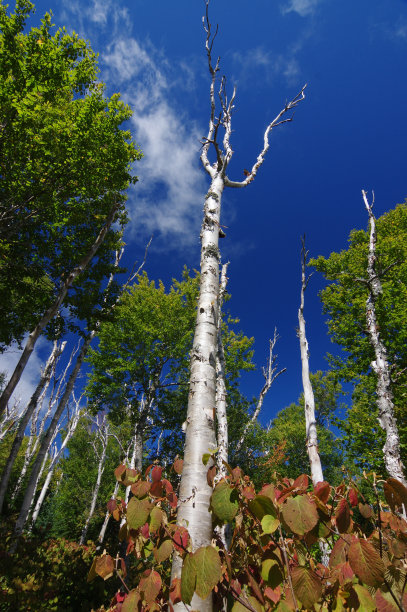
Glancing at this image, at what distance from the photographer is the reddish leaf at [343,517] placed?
3.28 feet

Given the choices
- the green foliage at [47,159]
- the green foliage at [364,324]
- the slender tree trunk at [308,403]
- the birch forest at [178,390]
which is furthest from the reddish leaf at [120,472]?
the green foliage at [364,324]

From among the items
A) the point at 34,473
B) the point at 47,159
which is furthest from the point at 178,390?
the point at 47,159

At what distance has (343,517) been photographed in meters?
1.02

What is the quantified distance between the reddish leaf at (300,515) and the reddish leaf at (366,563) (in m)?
0.12

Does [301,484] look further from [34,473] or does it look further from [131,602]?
[34,473]

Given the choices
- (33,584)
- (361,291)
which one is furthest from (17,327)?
(361,291)

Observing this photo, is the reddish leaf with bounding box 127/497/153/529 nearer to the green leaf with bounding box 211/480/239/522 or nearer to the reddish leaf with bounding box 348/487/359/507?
the green leaf with bounding box 211/480/239/522

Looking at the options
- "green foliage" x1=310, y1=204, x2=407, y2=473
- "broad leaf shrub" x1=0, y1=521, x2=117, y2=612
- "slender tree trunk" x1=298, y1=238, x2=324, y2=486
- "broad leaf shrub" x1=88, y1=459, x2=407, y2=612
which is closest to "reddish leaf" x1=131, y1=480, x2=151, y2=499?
"broad leaf shrub" x1=88, y1=459, x2=407, y2=612

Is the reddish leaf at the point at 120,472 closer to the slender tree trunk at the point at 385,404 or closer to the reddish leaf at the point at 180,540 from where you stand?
the reddish leaf at the point at 180,540

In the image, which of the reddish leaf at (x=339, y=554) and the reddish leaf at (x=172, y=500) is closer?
the reddish leaf at (x=339, y=554)

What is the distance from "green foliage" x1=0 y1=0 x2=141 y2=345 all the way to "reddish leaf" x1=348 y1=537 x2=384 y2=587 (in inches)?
319

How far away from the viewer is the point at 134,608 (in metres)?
1.01

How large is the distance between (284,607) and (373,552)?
375 mm

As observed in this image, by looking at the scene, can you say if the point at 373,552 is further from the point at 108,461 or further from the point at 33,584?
the point at 108,461
